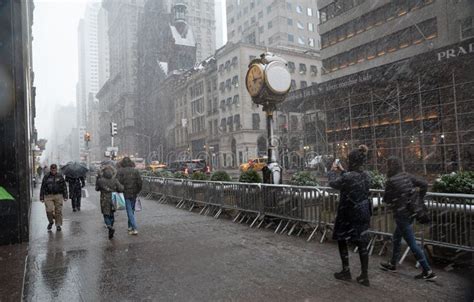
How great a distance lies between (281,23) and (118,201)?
77240mm

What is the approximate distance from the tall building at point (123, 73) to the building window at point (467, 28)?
101m

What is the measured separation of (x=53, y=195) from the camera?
10.8 metres

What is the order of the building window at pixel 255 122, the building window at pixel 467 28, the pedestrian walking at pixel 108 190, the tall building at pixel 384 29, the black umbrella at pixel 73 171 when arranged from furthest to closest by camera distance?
1. the building window at pixel 255 122
2. the tall building at pixel 384 29
3. the building window at pixel 467 28
4. the black umbrella at pixel 73 171
5. the pedestrian walking at pixel 108 190

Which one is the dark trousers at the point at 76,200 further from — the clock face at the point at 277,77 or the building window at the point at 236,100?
the building window at the point at 236,100

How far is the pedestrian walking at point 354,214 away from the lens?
218 inches

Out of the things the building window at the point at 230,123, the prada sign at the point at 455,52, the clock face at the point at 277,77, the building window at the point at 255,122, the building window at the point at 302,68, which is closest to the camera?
the clock face at the point at 277,77

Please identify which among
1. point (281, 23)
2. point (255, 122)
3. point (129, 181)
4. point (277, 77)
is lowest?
point (129, 181)

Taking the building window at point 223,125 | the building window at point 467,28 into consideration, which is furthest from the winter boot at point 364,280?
the building window at point 223,125

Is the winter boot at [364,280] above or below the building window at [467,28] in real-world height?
below

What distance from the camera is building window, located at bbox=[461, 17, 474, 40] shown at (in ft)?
91.8

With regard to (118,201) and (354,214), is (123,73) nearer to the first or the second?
(118,201)

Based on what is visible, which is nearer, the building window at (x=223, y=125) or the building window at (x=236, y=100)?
the building window at (x=236, y=100)

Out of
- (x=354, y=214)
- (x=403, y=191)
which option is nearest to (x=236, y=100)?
(x=403, y=191)

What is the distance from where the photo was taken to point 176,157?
90.0m
